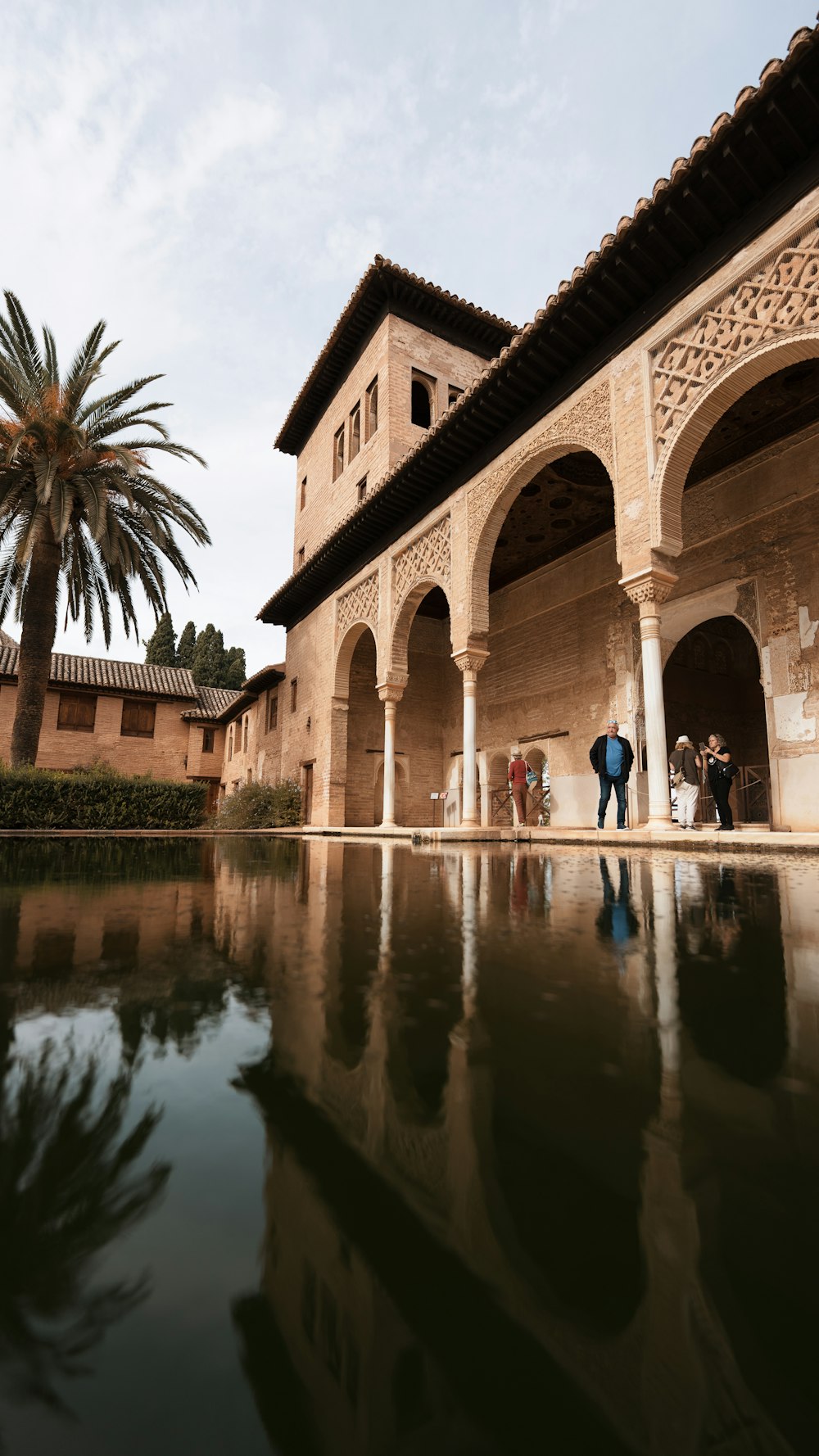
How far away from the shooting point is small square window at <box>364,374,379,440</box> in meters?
15.9

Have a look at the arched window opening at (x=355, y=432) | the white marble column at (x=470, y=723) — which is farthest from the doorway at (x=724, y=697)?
the arched window opening at (x=355, y=432)

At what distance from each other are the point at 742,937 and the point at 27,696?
12.5 metres

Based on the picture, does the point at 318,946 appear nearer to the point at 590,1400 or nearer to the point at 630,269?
the point at 590,1400

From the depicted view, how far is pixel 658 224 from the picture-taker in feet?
21.4

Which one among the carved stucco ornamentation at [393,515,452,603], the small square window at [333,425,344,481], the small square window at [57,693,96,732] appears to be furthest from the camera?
the small square window at [57,693,96,732]

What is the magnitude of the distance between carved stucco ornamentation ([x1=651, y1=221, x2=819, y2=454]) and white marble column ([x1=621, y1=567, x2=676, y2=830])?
1364mm

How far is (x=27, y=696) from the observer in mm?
11711

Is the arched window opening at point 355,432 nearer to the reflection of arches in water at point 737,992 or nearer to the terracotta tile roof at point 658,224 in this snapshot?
the terracotta tile roof at point 658,224

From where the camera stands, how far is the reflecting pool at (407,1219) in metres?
0.27

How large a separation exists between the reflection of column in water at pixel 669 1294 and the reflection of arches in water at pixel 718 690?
14110 mm

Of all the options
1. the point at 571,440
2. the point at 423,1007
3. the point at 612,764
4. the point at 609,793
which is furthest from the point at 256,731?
the point at 423,1007

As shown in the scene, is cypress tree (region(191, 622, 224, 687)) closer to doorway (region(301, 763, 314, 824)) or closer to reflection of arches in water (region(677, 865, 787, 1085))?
doorway (region(301, 763, 314, 824))

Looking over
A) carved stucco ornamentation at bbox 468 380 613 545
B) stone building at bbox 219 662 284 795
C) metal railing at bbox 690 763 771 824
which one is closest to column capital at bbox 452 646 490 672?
carved stucco ornamentation at bbox 468 380 613 545

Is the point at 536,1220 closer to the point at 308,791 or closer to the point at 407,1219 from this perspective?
the point at 407,1219
